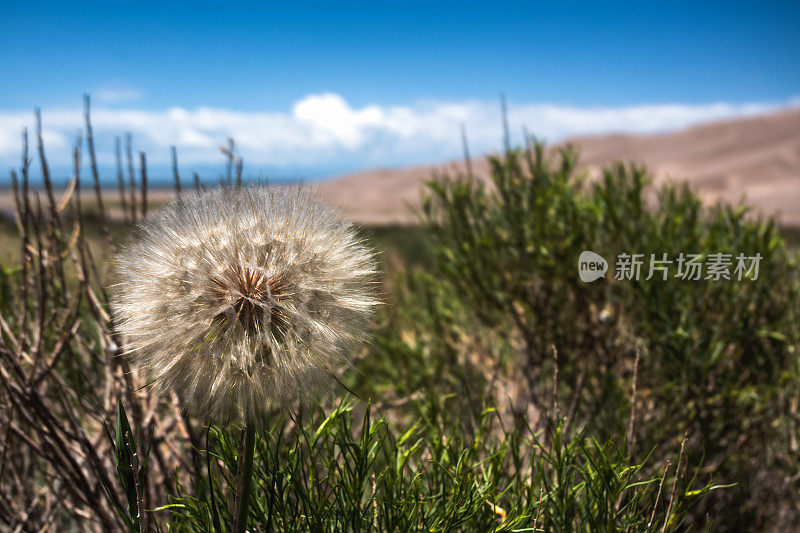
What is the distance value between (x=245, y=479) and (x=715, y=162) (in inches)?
2878

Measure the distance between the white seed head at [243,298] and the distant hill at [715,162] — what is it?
41.3m

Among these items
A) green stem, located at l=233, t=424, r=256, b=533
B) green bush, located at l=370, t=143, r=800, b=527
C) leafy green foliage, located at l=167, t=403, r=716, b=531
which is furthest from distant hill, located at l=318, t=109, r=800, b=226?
green stem, located at l=233, t=424, r=256, b=533

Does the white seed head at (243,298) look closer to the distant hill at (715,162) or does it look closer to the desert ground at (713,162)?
the desert ground at (713,162)

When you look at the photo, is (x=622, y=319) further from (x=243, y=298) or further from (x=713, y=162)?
(x=713, y=162)

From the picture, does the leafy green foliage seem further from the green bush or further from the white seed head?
the green bush

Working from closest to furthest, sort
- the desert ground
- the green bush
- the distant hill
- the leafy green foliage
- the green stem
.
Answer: the green stem → the leafy green foliage → the green bush → the desert ground → the distant hill

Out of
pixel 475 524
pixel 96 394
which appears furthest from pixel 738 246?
pixel 96 394

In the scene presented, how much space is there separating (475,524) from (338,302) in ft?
2.57

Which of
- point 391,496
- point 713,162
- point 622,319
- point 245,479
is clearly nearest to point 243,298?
point 245,479

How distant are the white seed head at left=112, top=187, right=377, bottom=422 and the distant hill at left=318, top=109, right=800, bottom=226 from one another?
41254mm

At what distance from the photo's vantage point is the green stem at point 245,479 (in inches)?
41.9

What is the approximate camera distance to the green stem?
1.07m

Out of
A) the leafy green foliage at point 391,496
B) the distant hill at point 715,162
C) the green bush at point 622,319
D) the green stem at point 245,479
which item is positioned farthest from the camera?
the distant hill at point 715,162

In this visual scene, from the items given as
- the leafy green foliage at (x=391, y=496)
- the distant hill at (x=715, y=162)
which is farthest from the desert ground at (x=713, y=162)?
the leafy green foliage at (x=391, y=496)
